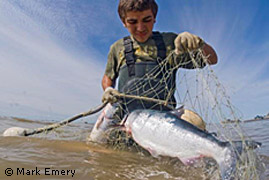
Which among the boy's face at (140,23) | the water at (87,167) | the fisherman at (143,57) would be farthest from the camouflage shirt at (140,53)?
the water at (87,167)

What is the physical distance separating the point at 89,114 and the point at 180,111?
156 centimetres

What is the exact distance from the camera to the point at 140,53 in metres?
3.96

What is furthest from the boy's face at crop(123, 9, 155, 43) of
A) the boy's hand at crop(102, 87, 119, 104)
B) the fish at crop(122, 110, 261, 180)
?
the fish at crop(122, 110, 261, 180)

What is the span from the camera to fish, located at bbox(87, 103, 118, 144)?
3719 mm

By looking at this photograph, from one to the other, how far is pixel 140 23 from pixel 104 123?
5.86 ft

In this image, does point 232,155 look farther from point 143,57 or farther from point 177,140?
point 143,57

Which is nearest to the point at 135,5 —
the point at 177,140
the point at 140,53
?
the point at 140,53

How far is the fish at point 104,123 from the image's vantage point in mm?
3719

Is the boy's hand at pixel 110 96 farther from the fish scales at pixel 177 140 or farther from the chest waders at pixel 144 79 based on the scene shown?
the fish scales at pixel 177 140

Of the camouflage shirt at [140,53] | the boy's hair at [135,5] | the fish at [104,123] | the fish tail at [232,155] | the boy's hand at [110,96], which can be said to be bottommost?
the fish tail at [232,155]

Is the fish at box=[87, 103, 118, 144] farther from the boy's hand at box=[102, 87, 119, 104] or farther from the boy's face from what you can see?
the boy's face

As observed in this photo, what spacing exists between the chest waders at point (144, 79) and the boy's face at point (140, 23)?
0.70 feet

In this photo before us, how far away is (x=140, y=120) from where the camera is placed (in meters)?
2.72

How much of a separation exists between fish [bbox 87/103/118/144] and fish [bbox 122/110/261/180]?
0.88 m
